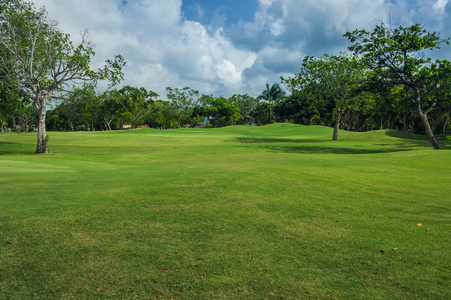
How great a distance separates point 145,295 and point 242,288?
1.42m

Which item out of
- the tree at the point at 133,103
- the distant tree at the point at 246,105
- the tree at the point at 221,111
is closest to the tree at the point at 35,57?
the tree at the point at 133,103

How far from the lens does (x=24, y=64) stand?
81.1 ft

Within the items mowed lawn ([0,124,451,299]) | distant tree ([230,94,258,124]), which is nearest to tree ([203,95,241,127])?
distant tree ([230,94,258,124])

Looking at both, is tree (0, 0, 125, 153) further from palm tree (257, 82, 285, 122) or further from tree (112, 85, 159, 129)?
palm tree (257, 82, 285, 122)

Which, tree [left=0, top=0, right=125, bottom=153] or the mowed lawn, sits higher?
tree [left=0, top=0, right=125, bottom=153]

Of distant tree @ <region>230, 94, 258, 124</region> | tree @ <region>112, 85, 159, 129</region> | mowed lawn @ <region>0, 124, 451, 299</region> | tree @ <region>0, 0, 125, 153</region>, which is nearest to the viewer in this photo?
mowed lawn @ <region>0, 124, 451, 299</region>

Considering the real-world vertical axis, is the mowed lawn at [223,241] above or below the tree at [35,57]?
below

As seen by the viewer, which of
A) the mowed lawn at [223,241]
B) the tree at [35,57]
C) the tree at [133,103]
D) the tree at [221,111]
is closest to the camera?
the mowed lawn at [223,241]

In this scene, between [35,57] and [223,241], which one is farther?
[35,57]

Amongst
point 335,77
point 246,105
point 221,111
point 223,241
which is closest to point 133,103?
point 221,111

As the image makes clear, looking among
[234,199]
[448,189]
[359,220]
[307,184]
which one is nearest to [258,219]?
[234,199]

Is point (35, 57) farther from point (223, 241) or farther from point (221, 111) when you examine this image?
point (221, 111)

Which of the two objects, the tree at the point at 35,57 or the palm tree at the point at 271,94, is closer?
the tree at the point at 35,57

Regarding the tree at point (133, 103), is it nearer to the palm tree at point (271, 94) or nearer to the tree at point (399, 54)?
the palm tree at point (271, 94)
